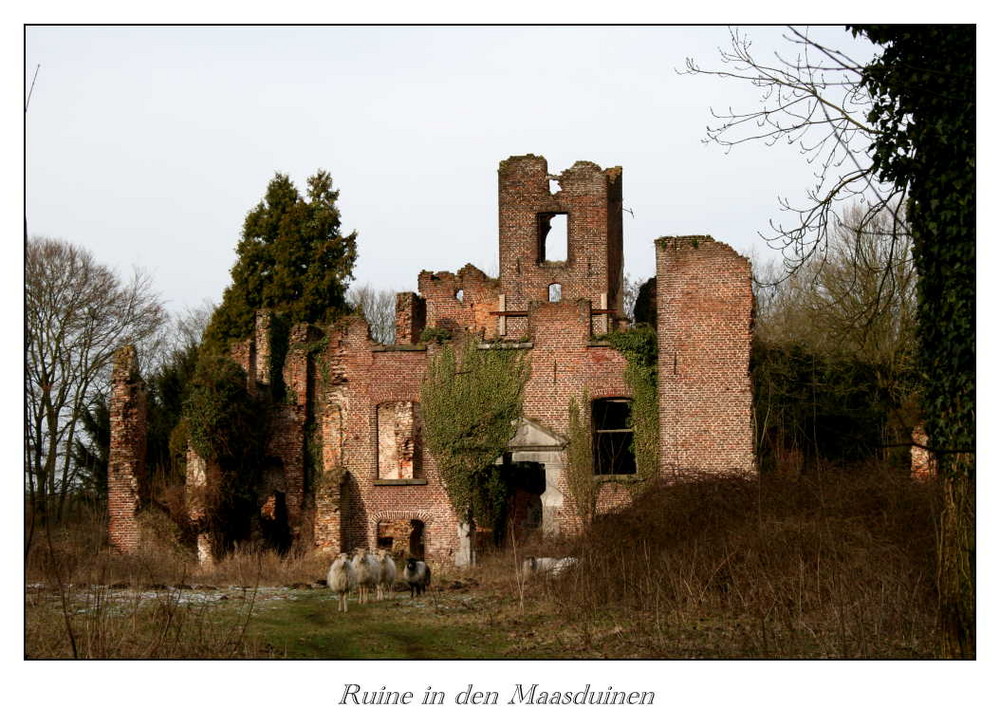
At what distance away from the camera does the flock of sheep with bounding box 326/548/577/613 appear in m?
17.3

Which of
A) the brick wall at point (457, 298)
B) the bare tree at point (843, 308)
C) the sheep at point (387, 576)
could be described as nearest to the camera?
the sheep at point (387, 576)

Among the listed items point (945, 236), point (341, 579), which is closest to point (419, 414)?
point (341, 579)

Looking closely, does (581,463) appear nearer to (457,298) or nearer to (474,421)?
(474,421)

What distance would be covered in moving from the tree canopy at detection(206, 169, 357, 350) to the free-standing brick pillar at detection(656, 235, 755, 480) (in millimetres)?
13482

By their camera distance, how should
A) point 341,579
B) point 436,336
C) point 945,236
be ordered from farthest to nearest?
point 436,336 < point 341,579 < point 945,236

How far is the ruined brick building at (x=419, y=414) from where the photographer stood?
24.5 metres

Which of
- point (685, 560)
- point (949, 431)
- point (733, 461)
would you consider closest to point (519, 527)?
point (733, 461)

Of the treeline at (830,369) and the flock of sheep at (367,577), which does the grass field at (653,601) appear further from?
the treeline at (830,369)

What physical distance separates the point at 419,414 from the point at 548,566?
9067 millimetres

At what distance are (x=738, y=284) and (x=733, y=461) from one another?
3.50 m

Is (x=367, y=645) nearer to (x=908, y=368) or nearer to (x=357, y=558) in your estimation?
(x=357, y=558)

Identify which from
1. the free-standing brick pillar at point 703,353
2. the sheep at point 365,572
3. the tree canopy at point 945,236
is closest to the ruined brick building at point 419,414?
the free-standing brick pillar at point 703,353

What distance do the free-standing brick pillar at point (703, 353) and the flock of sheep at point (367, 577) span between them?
7.12 metres

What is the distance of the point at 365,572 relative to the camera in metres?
18.1
